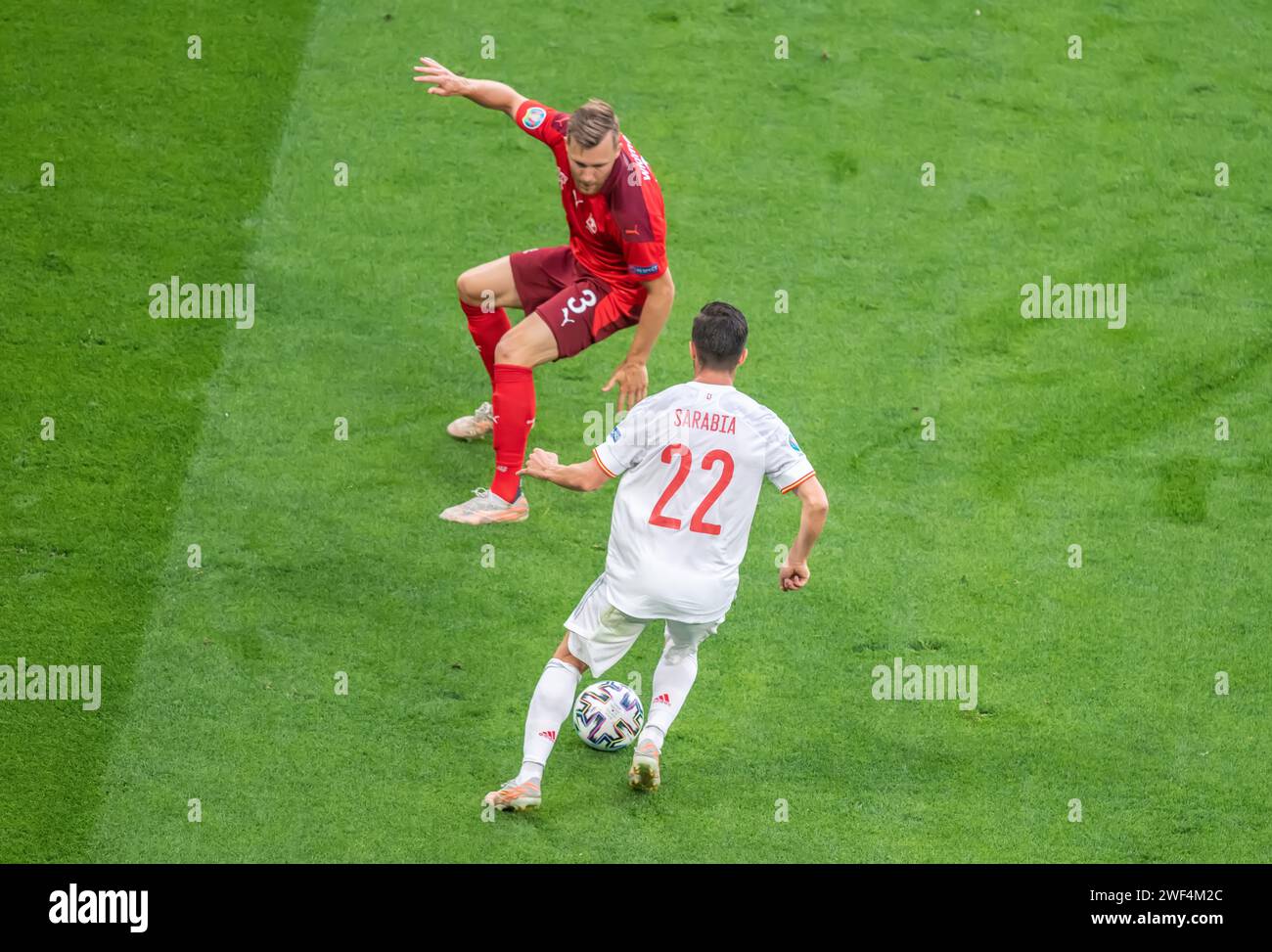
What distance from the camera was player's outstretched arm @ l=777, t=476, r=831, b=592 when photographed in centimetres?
611

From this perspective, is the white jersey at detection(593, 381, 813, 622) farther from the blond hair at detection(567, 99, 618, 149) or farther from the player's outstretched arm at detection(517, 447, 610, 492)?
the blond hair at detection(567, 99, 618, 149)

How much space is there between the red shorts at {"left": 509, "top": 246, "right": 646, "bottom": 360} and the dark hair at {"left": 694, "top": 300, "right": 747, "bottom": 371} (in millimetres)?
1911

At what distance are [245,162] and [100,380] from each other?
7.47ft

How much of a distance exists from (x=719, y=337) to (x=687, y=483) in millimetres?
573

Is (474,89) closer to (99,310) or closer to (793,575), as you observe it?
(99,310)

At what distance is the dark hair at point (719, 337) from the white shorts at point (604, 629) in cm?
99

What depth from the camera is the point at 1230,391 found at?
944 cm

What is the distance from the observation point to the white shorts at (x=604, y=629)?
20.9 feet

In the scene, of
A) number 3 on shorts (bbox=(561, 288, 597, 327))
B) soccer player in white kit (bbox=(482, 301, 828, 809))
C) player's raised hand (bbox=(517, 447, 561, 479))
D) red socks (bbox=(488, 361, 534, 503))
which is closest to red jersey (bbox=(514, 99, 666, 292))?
number 3 on shorts (bbox=(561, 288, 597, 327))

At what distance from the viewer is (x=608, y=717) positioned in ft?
22.6

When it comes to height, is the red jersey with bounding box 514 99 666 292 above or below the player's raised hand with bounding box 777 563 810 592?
above

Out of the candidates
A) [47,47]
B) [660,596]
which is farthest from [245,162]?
[660,596]

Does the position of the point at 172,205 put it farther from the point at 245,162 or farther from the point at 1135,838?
the point at 1135,838

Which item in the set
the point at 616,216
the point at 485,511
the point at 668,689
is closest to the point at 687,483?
the point at 668,689
